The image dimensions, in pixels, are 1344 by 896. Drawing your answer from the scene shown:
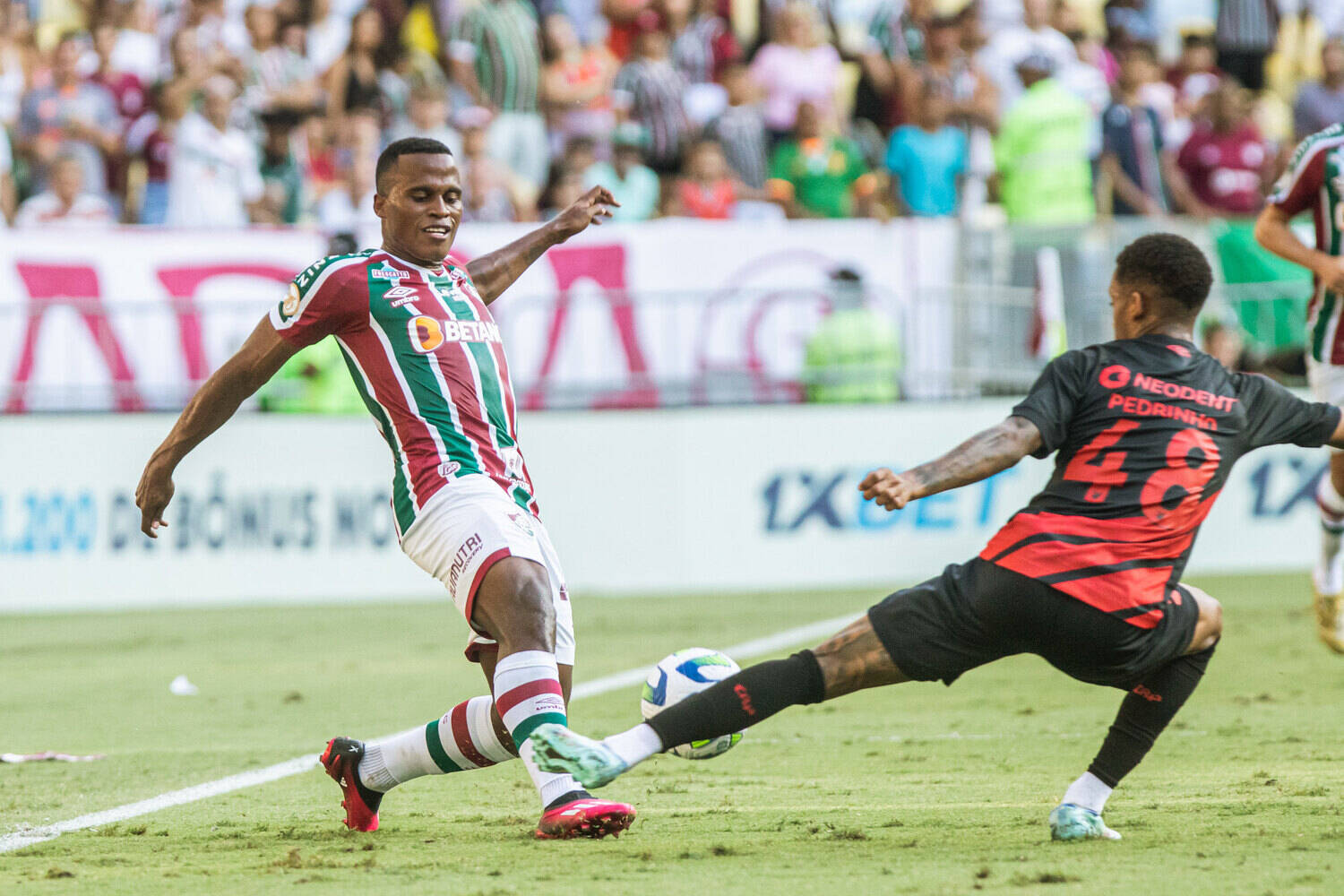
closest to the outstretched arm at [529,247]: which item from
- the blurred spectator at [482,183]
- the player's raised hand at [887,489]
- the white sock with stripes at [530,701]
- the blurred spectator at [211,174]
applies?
the white sock with stripes at [530,701]

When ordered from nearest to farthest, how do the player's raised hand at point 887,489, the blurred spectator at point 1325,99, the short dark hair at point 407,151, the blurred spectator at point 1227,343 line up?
the player's raised hand at point 887,489
the short dark hair at point 407,151
the blurred spectator at point 1227,343
the blurred spectator at point 1325,99

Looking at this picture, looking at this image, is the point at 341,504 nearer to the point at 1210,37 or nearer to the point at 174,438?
the point at 174,438

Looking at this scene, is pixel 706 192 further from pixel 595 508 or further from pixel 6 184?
pixel 6 184

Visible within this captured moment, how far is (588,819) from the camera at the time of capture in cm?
469

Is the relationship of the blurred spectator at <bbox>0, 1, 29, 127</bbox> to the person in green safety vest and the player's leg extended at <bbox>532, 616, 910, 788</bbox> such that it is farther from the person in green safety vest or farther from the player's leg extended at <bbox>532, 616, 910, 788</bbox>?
the player's leg extended at <bbox>532, 616, 910, 788</bbox>

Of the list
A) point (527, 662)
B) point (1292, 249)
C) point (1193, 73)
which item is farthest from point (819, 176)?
point (527, 662)

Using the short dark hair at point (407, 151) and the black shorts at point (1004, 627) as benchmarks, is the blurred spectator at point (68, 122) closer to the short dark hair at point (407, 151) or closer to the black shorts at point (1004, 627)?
the short dark hair at point (407, 151)

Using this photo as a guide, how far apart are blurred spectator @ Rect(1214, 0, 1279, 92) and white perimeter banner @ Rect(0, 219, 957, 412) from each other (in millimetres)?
5727

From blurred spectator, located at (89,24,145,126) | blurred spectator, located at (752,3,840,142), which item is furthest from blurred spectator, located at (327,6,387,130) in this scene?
blurred spectator, located at (752,3,840,142)

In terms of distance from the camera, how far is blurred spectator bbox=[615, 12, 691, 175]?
1580cm

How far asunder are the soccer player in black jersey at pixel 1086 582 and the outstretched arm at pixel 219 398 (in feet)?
4.54

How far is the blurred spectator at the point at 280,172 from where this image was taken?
1457 cm

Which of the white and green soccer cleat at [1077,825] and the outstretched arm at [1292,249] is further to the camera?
the outstretched arm at [1292,249]

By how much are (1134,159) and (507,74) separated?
5518mm
